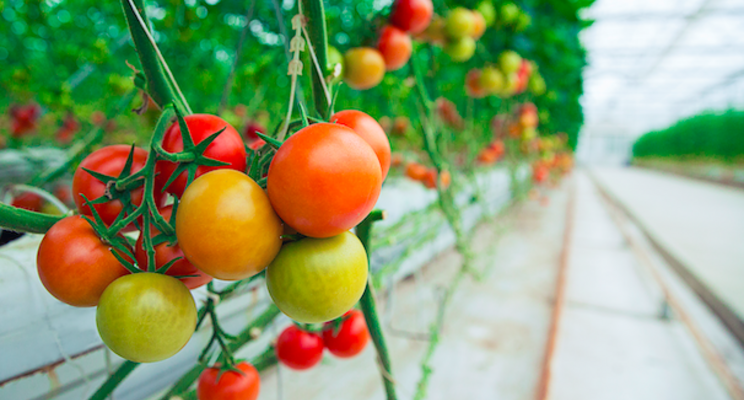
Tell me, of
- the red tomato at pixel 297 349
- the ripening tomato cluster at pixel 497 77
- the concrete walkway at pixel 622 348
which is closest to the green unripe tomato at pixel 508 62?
the ripening tomato cluster at pixel 497 77

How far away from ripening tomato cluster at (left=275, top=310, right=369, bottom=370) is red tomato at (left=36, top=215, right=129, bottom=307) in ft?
0.93

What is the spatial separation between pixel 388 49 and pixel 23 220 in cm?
50

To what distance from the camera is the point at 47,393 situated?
0.41 metres

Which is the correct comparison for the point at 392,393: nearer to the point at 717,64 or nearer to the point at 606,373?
the point at 606,373

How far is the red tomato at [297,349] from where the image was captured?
1.51 ft

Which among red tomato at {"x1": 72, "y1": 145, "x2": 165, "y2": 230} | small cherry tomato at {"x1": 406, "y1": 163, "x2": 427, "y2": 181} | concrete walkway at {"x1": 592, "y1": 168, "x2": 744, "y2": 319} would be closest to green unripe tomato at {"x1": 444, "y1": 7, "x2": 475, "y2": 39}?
small cherry tomato at {"x1": 406, "y1": 163, "x2": 427, "y2": 181}

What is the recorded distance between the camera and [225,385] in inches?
13.0

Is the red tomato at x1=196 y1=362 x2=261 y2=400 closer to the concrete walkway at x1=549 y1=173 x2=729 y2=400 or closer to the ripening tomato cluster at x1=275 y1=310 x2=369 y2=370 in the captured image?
the ripening tomato cluster at x1=275 y1=310 x2=369 y2=370

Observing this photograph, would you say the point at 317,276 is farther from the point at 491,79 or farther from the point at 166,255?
the point at 491,79

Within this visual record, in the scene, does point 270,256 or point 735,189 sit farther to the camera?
point 735,189

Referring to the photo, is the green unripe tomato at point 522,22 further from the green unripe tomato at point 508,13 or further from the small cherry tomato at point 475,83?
the small cherry tomato at point 475,83

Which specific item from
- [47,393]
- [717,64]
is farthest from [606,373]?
[717,64]

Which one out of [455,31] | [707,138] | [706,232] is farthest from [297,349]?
[707,138]

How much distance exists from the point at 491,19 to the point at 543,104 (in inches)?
66.3
